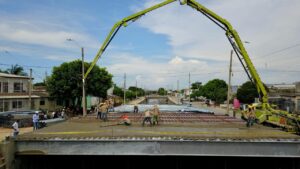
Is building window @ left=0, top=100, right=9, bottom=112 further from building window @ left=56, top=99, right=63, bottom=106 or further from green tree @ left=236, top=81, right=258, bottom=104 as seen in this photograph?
green tree @ left=236, top=81, right=258, bottom=104

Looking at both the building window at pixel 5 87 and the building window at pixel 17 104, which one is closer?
the building window at pixel 5 87

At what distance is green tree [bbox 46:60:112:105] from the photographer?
2146 inches

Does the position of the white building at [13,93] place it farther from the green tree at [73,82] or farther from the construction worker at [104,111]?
the construction worker at [104,111]

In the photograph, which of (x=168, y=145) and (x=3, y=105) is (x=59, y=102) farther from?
(x=168, y=145)

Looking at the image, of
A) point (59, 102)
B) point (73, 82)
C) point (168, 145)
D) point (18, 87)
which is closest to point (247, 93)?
point (73, 82)

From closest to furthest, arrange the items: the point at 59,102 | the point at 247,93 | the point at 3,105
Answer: the point at 3,105, the point at 59,102, the point at 247,93

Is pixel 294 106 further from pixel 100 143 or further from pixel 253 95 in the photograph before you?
pixel 100 143

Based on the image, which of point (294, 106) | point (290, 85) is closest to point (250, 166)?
point (294, 106)

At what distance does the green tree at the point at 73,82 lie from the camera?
54.5m

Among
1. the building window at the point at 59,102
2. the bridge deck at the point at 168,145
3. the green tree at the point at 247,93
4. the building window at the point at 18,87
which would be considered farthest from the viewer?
the green tree at the point at 247,93

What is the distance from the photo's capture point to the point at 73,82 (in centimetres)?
5484

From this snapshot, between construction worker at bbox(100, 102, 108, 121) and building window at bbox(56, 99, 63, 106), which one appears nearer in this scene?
construction worker at bbox(100, 102, 108, 121)

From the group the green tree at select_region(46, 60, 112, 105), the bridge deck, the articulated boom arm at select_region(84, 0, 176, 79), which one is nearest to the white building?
the green tree at select_region(46, 60, 112, 105)

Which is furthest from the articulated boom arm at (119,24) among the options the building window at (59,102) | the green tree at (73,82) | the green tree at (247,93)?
the green tree at (247,93)
